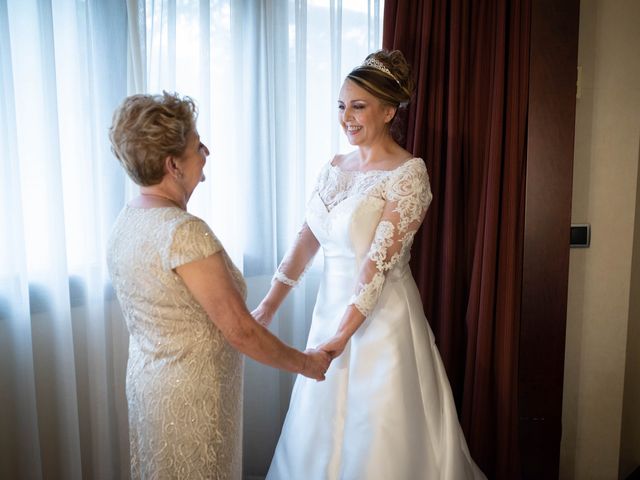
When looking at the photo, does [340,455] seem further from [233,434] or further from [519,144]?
[519,144]

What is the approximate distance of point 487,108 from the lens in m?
2.23

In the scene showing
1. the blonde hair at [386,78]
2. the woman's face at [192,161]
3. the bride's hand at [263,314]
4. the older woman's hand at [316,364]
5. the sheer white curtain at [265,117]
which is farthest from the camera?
the sheer white curtain at [265,117]

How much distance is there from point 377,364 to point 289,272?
505mm

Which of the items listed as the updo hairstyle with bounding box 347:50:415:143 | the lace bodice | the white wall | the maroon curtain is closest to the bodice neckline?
the lace bodice

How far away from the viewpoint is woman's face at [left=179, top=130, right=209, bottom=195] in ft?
4.70

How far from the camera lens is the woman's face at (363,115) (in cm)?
194

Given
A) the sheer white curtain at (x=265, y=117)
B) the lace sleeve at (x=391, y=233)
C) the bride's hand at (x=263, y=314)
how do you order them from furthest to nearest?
A: the sheer white curtain at (x=265, y=117) → the bride's hand at (x=263, y=314) → the lace sleeve at (x=391, y=233)

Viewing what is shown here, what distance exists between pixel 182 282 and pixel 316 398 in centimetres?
81

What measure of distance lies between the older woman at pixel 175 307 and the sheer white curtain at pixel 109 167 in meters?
0.62

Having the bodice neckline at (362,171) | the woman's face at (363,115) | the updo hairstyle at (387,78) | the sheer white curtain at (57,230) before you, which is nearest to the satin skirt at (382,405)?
the bodice neckline at (362,171)

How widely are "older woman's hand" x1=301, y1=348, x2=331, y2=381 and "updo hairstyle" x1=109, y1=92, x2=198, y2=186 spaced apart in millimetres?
717

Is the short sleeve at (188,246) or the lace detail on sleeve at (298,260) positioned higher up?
the short sleeve at (188,246)

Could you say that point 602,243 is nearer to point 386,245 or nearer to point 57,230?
point 386,245

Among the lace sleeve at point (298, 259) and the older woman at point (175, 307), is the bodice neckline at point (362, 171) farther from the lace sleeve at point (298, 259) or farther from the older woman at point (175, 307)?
the older woman at point (175, 307)
